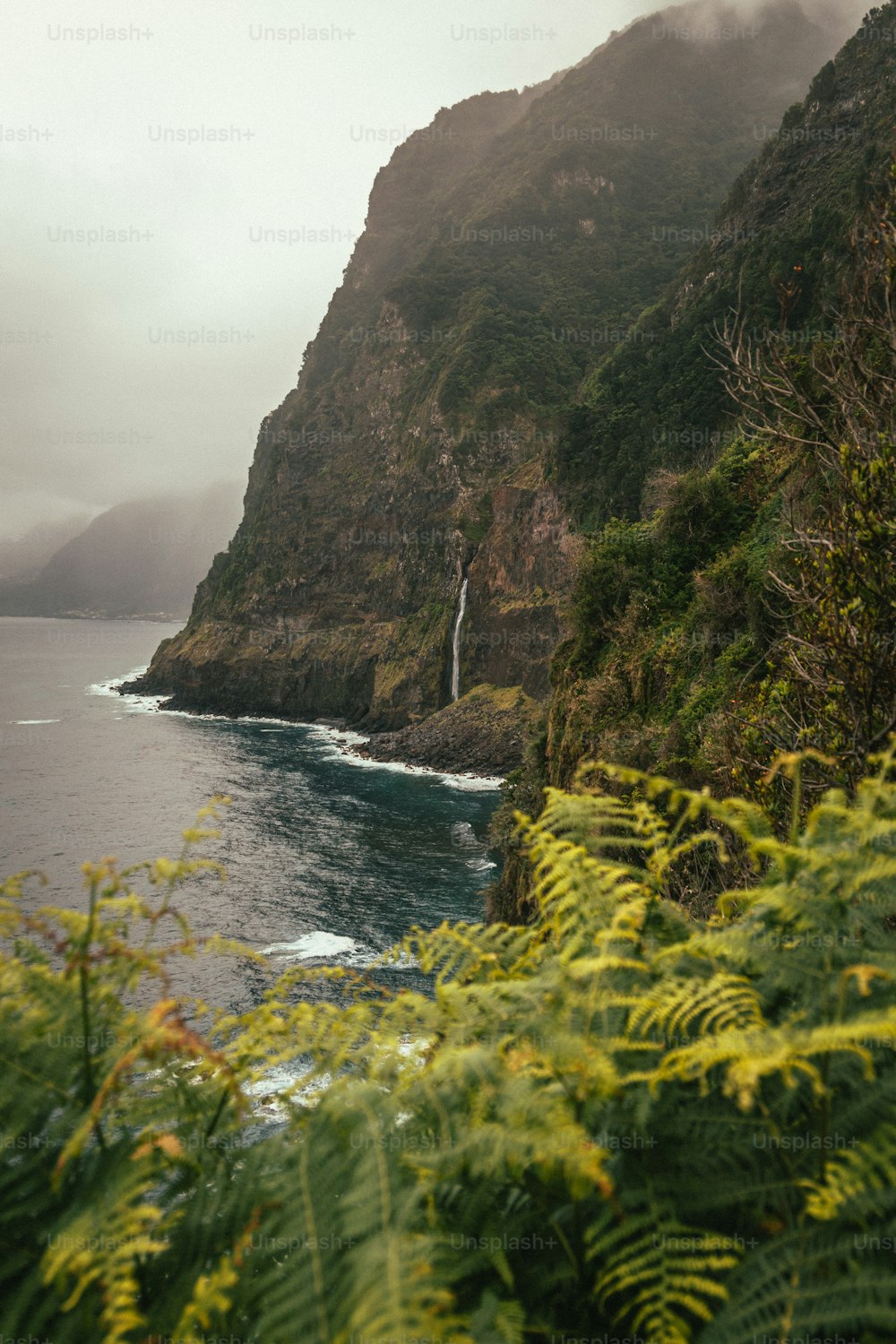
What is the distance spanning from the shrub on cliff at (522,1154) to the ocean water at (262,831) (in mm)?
13771

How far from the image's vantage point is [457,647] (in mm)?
77000

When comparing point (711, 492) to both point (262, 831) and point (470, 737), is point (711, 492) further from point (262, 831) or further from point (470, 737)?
point (470, 737)

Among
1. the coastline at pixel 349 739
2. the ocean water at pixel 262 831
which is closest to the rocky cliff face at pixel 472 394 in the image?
the coastline at pixel 349 739

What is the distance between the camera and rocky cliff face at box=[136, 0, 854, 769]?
78.2m

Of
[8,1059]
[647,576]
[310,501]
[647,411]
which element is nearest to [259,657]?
[310,501]

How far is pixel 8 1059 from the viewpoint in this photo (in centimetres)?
196

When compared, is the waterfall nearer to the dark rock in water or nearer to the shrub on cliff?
the dark rock in water

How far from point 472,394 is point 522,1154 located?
91984 millimetres

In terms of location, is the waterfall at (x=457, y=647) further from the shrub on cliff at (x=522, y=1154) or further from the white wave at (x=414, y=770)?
the shrub on cliff at (x=522, y=1154)

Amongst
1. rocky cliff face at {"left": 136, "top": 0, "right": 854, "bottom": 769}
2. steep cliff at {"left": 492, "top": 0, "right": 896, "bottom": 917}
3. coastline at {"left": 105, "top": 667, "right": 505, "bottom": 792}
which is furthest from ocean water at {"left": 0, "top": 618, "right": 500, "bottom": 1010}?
rocky cliff face at {"left": 136, "top": 0, "right": 854, "bottom": 769}

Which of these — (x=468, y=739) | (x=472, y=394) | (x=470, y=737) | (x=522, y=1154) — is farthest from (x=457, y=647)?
(x=522, y=1154)

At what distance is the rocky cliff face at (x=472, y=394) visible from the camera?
257 ft

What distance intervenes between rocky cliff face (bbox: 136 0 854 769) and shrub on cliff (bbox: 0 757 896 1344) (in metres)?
57.7

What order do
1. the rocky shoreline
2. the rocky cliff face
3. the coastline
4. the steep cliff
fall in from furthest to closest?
the rocky cliff face < the rocky shoreline < the coastline < the steep cliff
